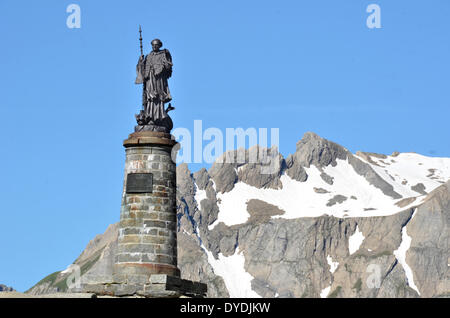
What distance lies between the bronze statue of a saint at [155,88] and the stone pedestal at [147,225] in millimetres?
636

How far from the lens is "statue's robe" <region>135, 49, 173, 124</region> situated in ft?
102

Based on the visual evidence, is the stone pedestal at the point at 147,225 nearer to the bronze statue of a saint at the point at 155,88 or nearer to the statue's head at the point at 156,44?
the bronze statue of a saint at the point at 155,88

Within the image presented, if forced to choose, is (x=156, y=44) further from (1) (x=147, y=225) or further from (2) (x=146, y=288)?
(2) (x=146, y=288)

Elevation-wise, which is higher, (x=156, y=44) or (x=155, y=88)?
(x=156, y=44)

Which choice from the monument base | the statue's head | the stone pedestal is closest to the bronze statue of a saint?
the statue's head

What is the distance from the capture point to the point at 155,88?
31188 mm

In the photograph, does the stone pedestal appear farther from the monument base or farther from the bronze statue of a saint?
the bronze statue of a saint

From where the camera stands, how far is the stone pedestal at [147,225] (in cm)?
2805

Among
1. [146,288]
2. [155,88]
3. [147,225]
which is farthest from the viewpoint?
[155,88]

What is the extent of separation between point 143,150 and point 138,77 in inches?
116

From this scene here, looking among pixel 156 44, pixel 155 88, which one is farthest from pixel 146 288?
pixel 156 44

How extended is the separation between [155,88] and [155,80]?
0.29 m

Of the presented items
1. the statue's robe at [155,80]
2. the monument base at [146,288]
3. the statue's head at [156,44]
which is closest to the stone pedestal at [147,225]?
the monument base at [146,288]
